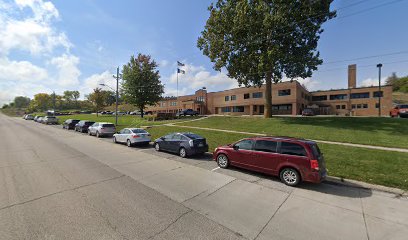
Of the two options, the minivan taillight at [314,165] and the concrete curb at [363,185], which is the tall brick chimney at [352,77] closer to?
the concrete curb at [363,185]

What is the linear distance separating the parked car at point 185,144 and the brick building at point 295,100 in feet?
113

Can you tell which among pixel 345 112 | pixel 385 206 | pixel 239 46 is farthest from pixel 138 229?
pixel 345 112

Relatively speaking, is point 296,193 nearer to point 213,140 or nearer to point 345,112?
point 213,140

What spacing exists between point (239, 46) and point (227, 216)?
2173cm

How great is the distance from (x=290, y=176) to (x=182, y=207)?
401 cm

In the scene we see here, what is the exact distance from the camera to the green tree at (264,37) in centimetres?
2023

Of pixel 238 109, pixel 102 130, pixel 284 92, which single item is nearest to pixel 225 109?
pixel 238 109

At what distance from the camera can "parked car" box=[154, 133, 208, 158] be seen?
10.8m

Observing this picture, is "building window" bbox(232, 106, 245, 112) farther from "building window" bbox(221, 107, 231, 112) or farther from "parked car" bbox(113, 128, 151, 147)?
"parked car" bbox(113, 128, 151, 147)

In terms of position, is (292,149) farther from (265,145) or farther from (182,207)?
(182,207)

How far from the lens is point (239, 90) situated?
48.7 m

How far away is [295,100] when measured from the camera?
130 feet

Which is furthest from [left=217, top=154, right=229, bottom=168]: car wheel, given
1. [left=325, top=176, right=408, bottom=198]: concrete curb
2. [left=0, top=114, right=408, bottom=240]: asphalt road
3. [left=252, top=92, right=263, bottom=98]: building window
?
[left=252, top=92, right=263, bottom=98]: building window

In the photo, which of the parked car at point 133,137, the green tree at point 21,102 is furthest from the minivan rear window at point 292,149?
the green tree at point 21,102
